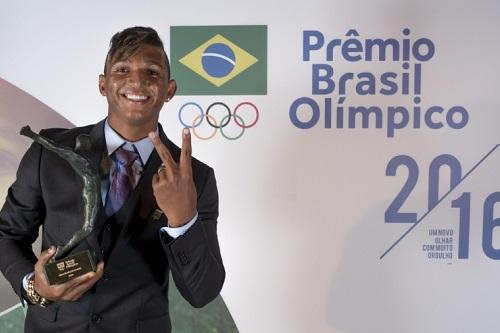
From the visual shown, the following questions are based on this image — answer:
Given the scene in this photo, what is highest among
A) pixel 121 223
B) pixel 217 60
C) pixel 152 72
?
pixel 217 60

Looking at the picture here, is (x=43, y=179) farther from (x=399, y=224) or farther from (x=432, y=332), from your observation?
(x=432, y=332)

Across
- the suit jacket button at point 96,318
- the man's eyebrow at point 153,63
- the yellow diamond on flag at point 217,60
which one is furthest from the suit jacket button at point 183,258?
the yellow diamond on flag at point 217,60

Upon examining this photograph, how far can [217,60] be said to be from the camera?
232 centimetres

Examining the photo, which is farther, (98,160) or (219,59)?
(219,59)

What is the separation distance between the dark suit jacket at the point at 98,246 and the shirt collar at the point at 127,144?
3 cm

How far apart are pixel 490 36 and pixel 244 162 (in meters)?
1.21

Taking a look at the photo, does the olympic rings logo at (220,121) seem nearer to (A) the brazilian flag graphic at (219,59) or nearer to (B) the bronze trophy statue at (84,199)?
(A) the brazilian flag graphic at (219,59)

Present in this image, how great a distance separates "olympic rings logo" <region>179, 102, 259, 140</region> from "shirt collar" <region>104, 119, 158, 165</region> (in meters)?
0.88

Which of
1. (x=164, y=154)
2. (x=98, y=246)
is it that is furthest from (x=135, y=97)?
(x=98, y=246)

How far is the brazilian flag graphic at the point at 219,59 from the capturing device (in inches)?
90.0

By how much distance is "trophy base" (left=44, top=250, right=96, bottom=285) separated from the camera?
1.16 metres

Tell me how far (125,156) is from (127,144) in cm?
4

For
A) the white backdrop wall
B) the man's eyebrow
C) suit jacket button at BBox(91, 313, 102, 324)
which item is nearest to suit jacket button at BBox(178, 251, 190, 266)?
suit jacket button at BBox(91, 313, 102, 324)

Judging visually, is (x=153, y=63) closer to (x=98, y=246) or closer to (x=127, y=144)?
(x=127, y=144)
